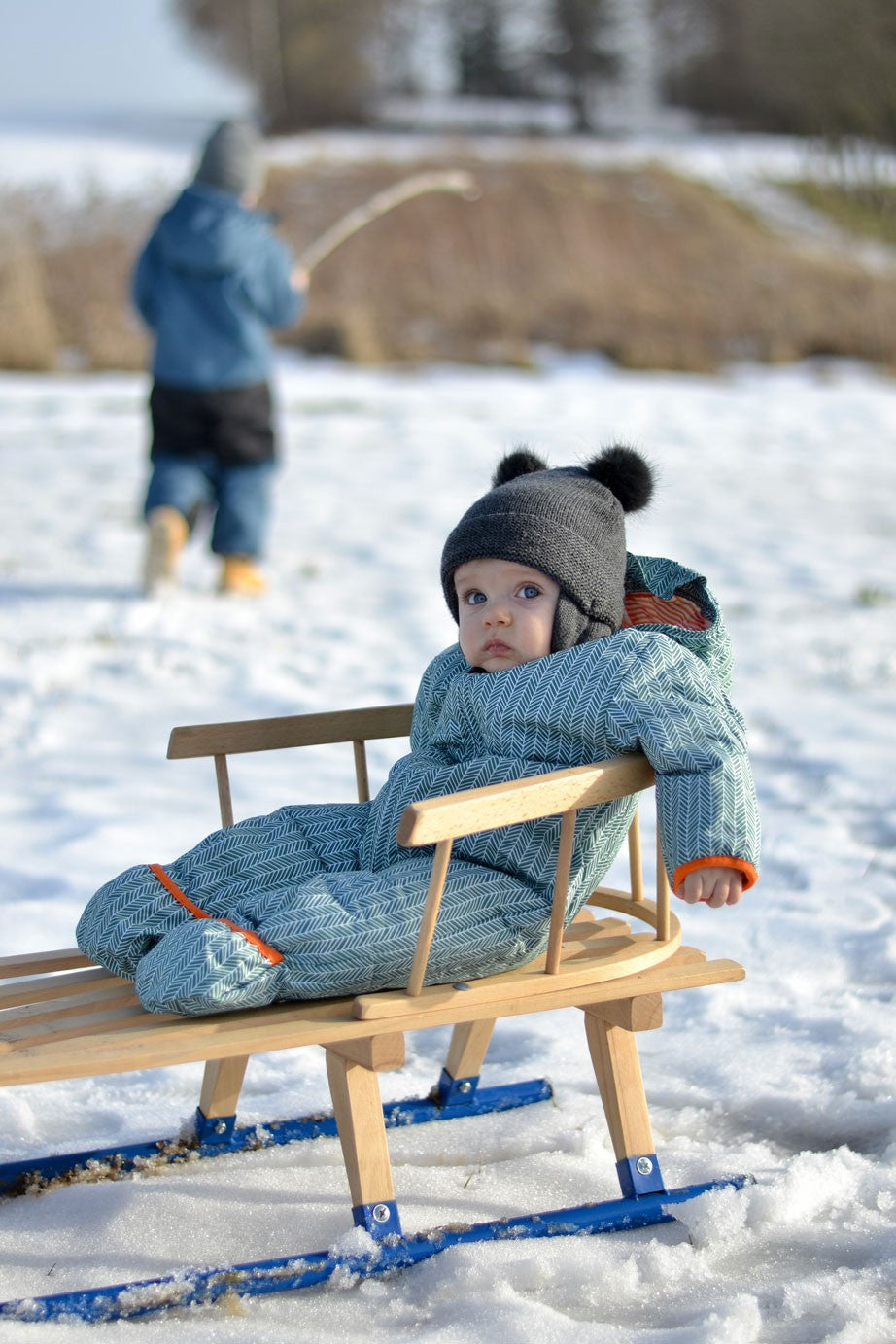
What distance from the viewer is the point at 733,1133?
2.42 m

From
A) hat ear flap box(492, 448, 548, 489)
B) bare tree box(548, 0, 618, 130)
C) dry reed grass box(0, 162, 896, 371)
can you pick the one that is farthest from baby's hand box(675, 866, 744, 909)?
bare tree box(548, 0, 618, 130)

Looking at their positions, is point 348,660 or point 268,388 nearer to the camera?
point 348,660

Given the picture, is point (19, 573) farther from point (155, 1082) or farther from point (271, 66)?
point (271, 66)

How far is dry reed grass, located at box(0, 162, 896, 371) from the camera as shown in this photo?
14000 millimetres

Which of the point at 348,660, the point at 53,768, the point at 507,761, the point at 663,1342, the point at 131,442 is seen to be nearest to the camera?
the point at 663,1342

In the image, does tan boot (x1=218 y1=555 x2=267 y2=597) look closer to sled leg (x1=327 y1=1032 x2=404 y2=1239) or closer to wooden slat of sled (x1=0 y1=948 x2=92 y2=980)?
wooden slat of sled (x1=0 y1=948 x2=92 y2=980)

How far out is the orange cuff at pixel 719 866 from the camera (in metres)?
1.91

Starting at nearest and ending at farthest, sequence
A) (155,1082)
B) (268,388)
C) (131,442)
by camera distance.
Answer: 1. (155,1082)
2. (268,388)
3. (131,442)

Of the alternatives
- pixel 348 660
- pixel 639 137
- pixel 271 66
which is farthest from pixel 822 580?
pixel 271 66

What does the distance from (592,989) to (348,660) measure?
10.4 feet

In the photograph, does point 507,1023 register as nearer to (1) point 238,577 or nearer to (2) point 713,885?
(2) point 713,885

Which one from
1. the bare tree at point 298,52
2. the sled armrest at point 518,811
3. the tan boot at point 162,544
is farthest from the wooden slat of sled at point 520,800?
the bare tree at point 298,52

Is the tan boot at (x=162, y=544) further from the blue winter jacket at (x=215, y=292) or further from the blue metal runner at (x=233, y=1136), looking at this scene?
the blue metal runner at (x=233, y=1136)

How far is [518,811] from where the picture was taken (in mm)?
1880
